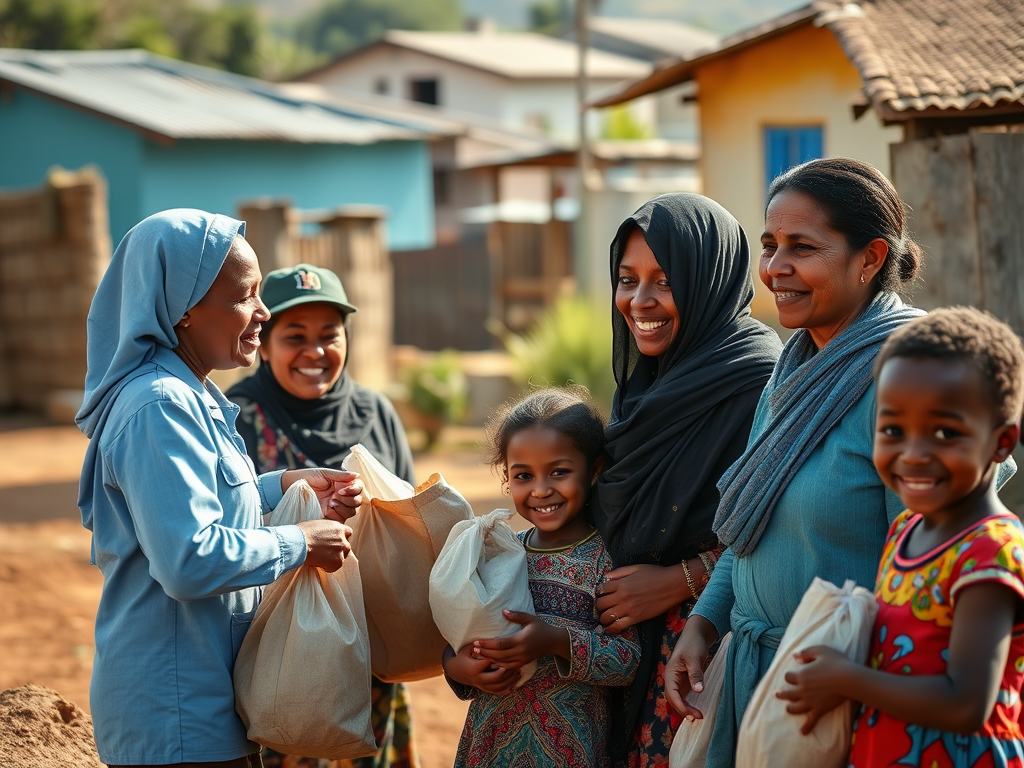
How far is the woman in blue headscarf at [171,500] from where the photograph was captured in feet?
8.13

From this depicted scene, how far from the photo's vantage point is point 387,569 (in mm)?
3064

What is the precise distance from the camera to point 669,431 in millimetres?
2838

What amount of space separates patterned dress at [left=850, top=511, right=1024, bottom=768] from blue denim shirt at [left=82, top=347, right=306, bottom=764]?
134cm

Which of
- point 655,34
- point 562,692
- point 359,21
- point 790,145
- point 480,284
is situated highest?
point 359,21

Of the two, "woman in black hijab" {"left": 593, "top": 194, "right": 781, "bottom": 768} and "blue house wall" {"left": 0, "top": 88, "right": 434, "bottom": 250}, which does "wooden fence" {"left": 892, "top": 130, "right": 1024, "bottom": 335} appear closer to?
"woman in black hijab" {"left": 593, "top": 194, "right": 781, "bottom": 768}

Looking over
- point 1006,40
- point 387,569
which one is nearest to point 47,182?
point 1006,40

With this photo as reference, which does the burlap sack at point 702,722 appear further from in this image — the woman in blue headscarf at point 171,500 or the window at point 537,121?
the window at point 537,121

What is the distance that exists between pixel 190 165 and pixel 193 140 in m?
0.37

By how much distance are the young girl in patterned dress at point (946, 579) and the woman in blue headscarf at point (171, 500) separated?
1.26 meters

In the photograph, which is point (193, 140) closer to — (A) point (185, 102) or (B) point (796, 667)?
(A) point (185, 102)

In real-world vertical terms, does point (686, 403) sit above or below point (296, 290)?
below

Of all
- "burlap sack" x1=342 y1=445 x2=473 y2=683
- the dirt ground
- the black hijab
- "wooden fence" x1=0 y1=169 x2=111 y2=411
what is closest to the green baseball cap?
the black hijab

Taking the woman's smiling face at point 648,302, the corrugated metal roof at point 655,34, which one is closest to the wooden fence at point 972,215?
the woman's smiling face at point 648,302

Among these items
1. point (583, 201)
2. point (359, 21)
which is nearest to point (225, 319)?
point (583, 201)
